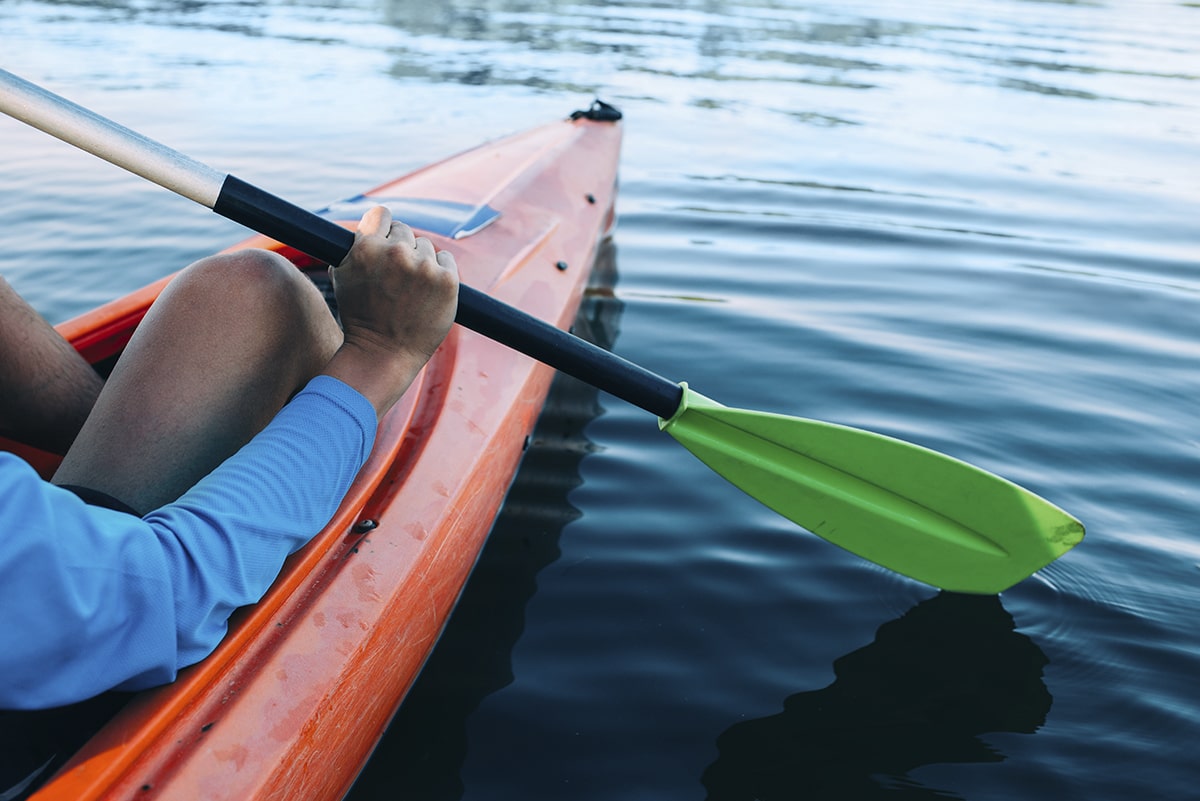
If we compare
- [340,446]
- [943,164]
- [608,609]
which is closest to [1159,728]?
[608,609]

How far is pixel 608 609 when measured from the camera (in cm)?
220

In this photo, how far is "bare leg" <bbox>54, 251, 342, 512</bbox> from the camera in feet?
4.31

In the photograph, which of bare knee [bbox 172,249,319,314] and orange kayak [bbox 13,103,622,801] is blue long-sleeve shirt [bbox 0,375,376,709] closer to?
orange kayak [bbox 13,103,622,801]

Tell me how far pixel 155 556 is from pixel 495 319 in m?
0.87

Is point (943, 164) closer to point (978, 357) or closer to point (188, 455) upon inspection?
point (978, 357)

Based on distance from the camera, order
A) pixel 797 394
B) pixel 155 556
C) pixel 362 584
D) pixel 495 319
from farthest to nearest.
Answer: pixel 797 394 < pixel 495 319 < pixel 362 584 < pixel 155 556

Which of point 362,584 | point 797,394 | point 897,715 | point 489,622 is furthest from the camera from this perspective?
point 797,394

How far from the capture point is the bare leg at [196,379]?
1312 mm

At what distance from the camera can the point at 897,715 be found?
194 centimetres

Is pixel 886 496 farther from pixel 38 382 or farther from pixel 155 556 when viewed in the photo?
pixel 38 382

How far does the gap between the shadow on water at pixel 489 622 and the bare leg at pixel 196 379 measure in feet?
2.37

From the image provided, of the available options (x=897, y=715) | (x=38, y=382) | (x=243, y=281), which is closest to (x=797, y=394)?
(x=897, y=715)

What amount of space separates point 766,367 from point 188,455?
2.41 meters

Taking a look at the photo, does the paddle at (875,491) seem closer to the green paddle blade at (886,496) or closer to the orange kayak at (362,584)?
the green paddle blade at (886,496)
